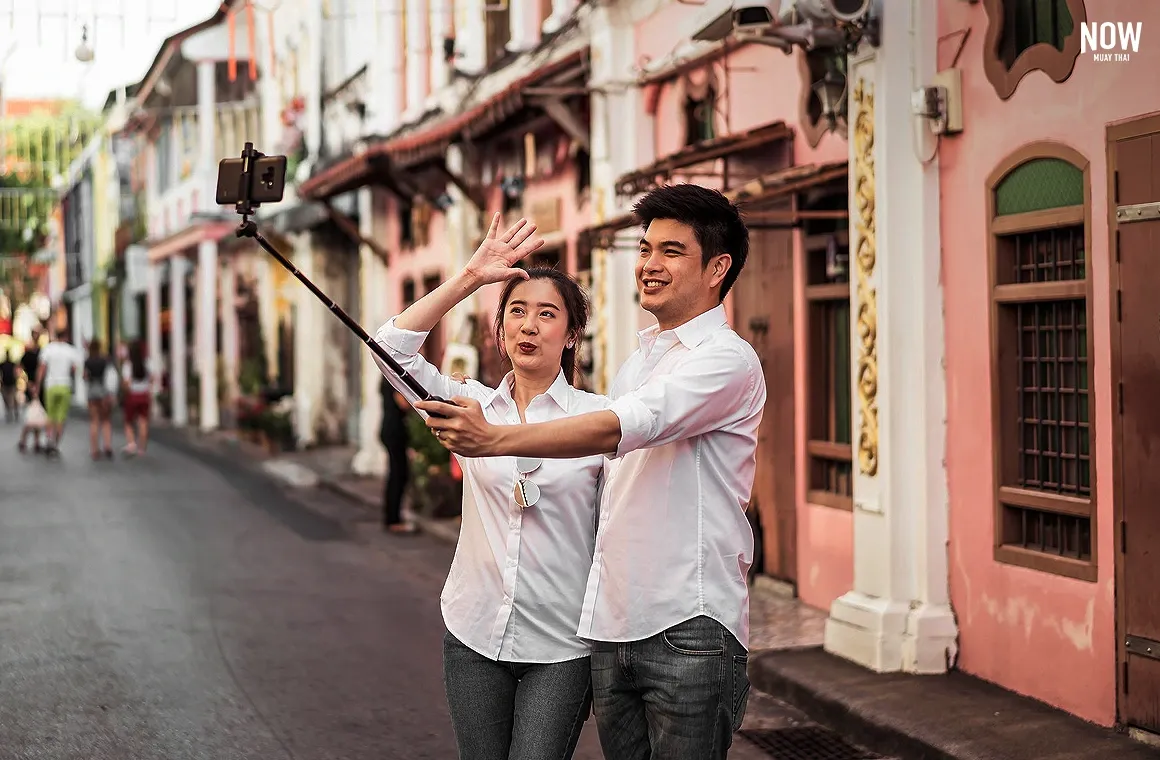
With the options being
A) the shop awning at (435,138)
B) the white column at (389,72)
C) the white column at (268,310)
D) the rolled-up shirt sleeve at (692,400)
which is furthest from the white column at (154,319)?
the rolled-up shirt sleeve at (692,400)

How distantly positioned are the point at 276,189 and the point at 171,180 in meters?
38.5

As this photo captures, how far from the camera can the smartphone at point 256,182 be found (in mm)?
3740

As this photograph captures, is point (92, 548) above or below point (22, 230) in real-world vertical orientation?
below

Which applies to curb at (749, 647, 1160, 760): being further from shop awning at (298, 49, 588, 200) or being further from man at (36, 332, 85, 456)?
man at (36, 332, 85, 456)

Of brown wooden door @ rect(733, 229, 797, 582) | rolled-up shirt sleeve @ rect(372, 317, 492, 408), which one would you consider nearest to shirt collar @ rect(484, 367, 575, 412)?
rolled-up shirt sleeve @ rect(372, 317, 492, 408)

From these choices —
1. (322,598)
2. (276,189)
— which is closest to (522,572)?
(276,189)

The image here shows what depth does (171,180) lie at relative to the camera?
40938 mm

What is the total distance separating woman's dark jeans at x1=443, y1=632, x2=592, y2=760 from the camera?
3877 mm

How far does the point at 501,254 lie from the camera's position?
3.95 metres

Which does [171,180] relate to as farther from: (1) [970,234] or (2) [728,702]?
(2) [728,702]

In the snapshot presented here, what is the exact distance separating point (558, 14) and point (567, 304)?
41.0 ft

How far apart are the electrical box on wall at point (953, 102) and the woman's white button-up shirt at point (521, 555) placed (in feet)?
15.6

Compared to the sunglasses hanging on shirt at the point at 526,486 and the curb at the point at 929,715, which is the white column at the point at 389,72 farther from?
the sunglasses hanging on shirt at the point at 526,486

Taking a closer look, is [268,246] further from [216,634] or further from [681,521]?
[216,634]
